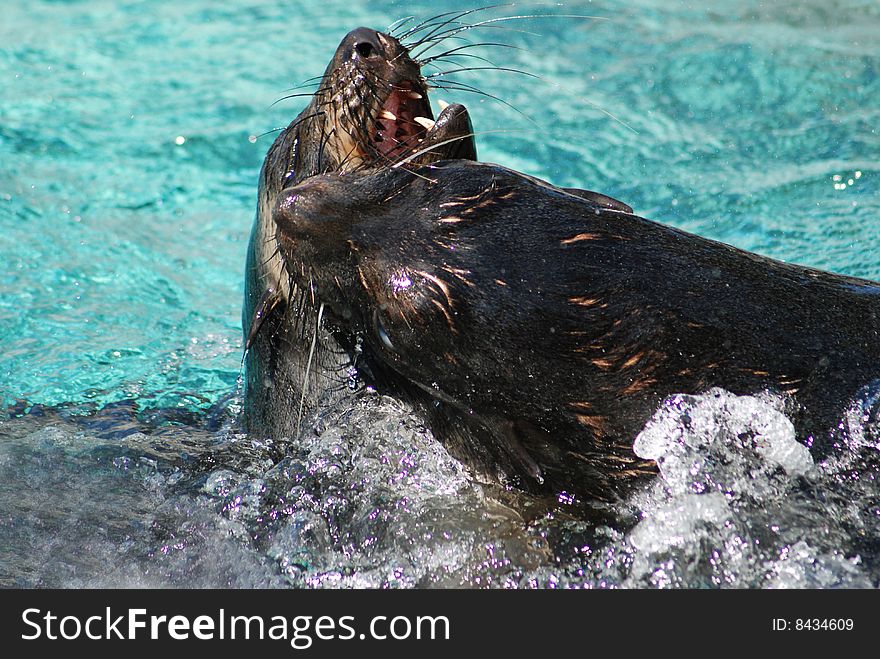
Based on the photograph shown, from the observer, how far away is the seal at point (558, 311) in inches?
130

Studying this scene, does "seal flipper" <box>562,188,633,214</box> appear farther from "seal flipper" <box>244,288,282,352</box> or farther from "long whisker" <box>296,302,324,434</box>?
"seal flipper" <box>244,288,282,352</box>

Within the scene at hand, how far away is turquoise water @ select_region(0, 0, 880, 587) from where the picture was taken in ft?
11.3

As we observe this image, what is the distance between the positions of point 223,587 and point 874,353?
224 cm

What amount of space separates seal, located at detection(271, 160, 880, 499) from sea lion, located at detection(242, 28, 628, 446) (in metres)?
0.56

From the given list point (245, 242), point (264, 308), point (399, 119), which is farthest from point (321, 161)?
point (245, 242)

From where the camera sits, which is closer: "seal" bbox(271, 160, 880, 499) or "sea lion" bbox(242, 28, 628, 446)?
"seal" bbox(271, 160, 880, 499)

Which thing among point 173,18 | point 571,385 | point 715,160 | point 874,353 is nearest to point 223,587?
point 571,385

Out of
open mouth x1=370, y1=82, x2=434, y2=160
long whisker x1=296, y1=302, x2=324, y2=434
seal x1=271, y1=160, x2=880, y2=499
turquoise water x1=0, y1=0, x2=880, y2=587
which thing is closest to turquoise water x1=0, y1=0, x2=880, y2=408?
turquoise water x1=0, y1=0, x2=880, y2=587

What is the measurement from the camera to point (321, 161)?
13.6 ft

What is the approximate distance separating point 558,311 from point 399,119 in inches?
49.9

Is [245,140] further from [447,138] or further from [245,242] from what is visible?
[447,138]

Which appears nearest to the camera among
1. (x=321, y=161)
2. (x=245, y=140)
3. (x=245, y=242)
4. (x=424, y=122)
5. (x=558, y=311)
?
(x=558, y=311)

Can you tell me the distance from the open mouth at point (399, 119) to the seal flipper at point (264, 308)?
26.8 inches

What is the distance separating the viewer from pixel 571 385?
336 centimetres
